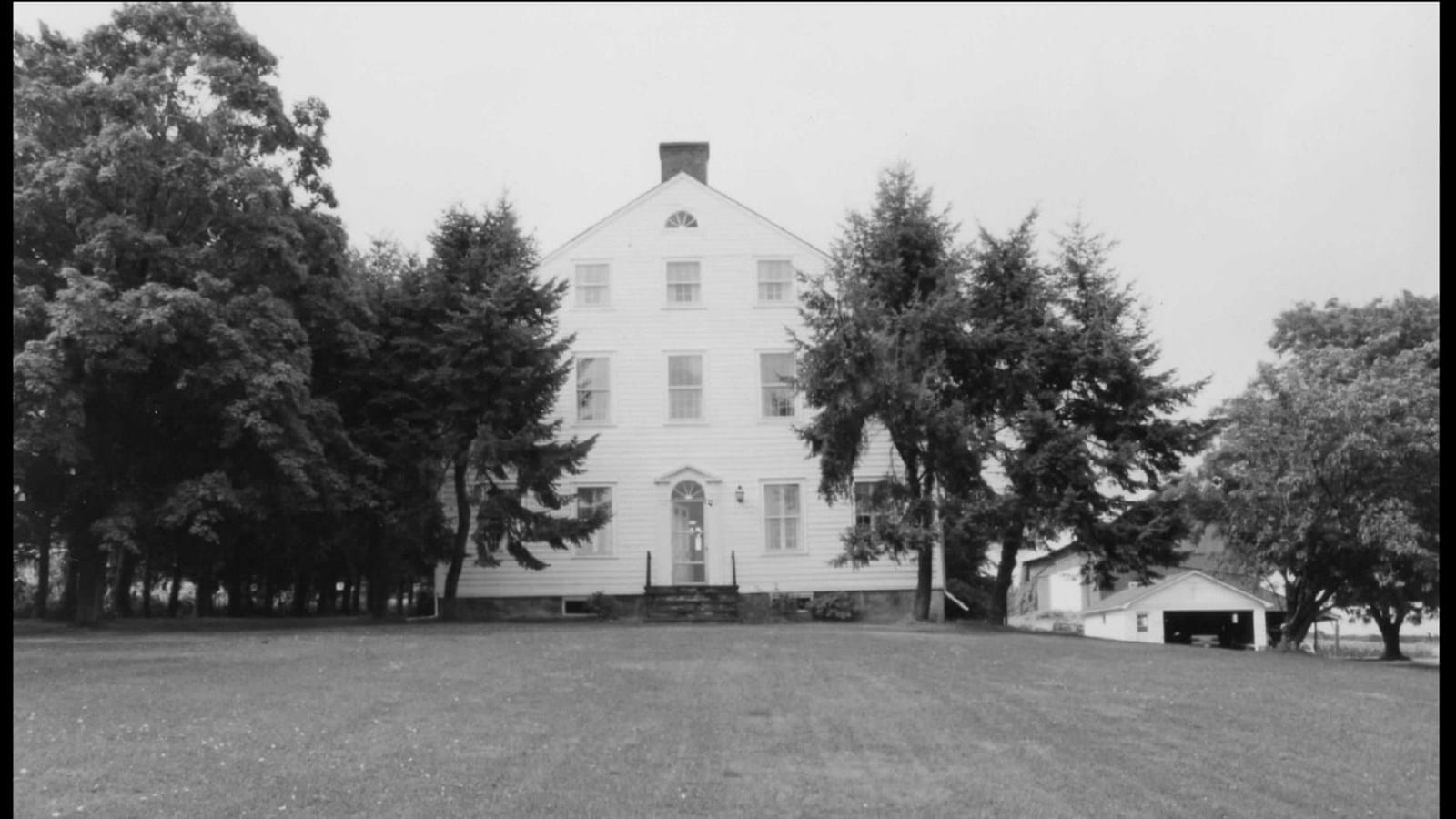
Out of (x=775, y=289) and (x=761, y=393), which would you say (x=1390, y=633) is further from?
(x=775, y=289)

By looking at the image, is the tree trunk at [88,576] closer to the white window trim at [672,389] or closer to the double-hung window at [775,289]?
the white window trim at [672,389]

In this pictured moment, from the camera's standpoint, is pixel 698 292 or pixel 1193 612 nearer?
pixel 698 292

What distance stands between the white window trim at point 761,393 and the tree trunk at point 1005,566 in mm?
6308

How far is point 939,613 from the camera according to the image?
99.0 ft

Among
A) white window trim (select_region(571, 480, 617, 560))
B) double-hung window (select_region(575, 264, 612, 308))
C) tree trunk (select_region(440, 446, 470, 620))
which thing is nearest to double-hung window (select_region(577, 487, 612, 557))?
white window trim (select_region(571, 480, 617, 560))

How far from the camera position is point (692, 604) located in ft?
97.1

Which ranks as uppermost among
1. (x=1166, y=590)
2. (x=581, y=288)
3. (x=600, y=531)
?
(x=581, y=288)

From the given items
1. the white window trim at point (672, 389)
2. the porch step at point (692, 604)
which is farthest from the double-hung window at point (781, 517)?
the white window trim at point (672, 389)

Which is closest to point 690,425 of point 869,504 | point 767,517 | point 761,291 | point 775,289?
point 767,517

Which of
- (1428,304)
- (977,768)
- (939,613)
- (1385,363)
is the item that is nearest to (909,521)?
(939,613)

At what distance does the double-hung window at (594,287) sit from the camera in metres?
32.6

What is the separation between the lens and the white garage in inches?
1933

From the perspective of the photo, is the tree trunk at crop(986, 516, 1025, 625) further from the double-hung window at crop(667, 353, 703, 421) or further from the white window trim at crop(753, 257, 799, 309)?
the white window trim at crop(753, 257, 799, 309)

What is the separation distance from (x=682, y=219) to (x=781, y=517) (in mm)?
7642
